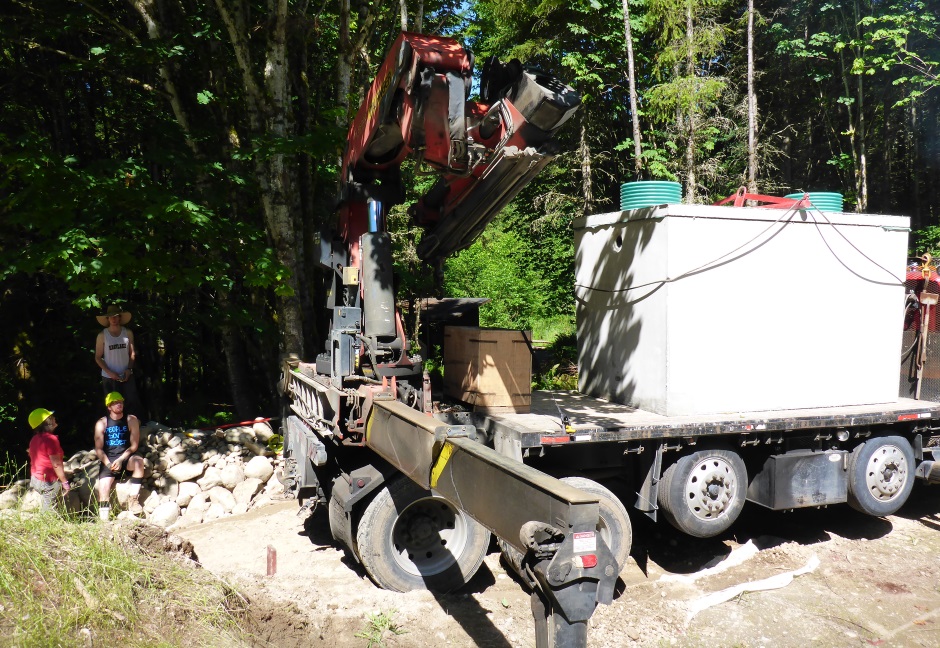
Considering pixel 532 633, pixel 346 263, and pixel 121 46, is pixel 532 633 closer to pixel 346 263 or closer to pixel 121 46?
pixel 346 263

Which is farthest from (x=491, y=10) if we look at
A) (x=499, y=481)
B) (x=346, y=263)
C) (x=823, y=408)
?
(x=499, y=481)

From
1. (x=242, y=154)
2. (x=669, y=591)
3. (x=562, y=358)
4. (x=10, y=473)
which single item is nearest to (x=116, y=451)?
(x=10, y=473)

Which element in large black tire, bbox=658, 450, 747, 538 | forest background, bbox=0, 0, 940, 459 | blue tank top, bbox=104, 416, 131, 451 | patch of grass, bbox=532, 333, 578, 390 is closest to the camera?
large black tire, bbox=658, 450, 747, 538

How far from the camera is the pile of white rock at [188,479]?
7.25 m

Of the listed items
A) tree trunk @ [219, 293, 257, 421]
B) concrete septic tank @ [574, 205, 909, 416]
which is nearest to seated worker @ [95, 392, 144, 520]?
tree trunk @ [219, 293, 257, 421]

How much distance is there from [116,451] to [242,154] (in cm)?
371

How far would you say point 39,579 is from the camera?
152 inches

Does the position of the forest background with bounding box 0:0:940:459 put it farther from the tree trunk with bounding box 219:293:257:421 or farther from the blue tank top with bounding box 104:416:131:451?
the blue tank top with bounding box 104:416:131:451

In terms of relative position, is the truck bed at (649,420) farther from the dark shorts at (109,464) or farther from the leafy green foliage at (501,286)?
the leafy green foliage at (501,286)

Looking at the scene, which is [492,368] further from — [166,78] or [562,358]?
[562,358]

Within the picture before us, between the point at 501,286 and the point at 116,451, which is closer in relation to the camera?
the point at 116,451

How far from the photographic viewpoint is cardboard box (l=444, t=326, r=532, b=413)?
19.1ft

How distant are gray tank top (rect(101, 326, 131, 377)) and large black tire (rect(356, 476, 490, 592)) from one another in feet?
14.1

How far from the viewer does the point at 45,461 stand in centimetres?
657
